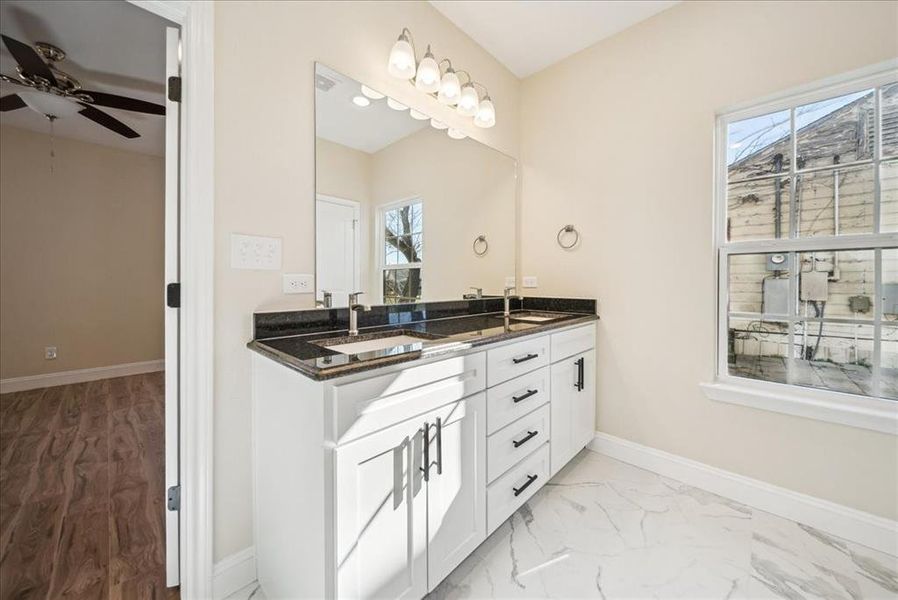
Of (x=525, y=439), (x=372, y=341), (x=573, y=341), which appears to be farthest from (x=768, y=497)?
(x=372, y=341)

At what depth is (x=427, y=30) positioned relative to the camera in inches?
78.5

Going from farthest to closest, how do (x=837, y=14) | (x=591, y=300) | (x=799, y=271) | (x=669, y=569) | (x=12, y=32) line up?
(x=591, y=300) → (x=12, y=32) → (x=799, y=271) → (x=837, y=14) → (x=669, y=569)

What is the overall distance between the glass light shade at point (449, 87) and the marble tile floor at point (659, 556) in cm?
230

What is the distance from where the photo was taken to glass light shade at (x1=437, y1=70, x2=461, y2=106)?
6.48 feet

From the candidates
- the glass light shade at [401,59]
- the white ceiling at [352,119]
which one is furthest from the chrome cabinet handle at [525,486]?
the glass light shade at [401,59]

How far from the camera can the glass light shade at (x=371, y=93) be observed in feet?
5.55

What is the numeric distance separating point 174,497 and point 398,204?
61.9 inches

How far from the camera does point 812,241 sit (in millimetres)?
1678

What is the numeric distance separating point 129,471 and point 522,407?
2344 millimetres

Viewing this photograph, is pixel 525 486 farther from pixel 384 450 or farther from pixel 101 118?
pixel 101 118

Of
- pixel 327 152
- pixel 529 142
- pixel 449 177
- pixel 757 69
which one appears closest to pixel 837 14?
pixel 757 69

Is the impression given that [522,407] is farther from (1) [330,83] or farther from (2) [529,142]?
(2) [529,142]

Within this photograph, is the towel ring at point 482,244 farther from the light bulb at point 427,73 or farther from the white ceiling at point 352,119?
the light bulb at point 427,73

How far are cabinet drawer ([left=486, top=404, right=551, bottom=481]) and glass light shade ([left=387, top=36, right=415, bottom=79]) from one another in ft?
5.91
